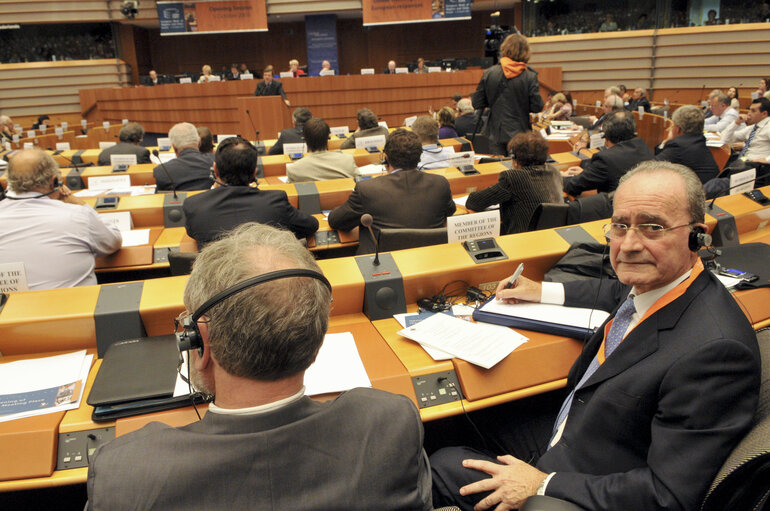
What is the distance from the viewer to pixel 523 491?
1276 mm

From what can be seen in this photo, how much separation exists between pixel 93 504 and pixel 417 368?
96cm

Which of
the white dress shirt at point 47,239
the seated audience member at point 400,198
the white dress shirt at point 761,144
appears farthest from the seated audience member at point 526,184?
the white dress shirt at point 761,144

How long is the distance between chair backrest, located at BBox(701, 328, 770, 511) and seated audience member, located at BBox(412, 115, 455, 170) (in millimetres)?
3393

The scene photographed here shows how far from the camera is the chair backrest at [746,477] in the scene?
96 centimetres

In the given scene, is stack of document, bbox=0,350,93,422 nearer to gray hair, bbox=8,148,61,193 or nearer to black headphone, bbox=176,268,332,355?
black headphone, bbox=176,268,332,355

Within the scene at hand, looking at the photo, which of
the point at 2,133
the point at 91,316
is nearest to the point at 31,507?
the point at 91,316

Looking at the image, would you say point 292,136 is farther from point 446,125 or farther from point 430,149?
point 430,149

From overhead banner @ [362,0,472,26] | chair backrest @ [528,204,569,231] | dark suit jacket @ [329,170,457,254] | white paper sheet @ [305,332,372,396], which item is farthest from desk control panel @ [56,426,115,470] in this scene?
overhead banner @ [362,0,472,26]

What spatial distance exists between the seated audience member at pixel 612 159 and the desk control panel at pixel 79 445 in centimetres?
328

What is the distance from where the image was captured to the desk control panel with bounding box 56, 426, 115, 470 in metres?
1.31

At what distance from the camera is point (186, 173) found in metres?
3.98

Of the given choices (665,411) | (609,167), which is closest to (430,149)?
(609,167)

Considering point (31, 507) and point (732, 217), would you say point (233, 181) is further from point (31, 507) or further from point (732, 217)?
point (732, 217)

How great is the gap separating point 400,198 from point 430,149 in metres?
1.72
